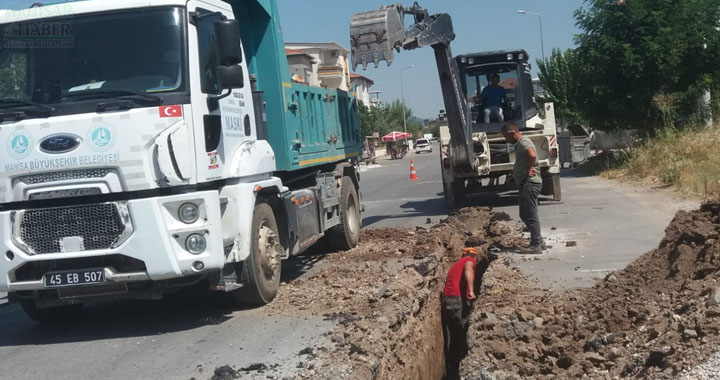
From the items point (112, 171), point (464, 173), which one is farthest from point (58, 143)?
point (464, 173)

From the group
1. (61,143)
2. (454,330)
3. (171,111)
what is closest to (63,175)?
(61,143)

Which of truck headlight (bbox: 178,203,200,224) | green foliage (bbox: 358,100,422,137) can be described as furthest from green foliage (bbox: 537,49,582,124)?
truck headlight (bbox: 178,203,200,224)

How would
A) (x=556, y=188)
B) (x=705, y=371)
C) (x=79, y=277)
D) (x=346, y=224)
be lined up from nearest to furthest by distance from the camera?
(x=705, y=371)
(x=79, y=277)
(x=346, y=224)
(x=556, y=188)

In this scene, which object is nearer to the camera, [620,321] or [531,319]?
[620,321]

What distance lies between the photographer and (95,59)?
6762 millimetres

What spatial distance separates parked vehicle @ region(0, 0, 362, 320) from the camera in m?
6.43

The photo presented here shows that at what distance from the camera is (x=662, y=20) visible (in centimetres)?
2264

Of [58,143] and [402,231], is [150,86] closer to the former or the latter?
[58,143]

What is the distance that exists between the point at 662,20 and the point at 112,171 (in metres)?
20.3

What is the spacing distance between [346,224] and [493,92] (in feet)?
21.7

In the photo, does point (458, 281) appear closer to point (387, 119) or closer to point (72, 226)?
point (72, 226)

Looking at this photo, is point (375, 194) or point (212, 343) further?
point (375, 194)

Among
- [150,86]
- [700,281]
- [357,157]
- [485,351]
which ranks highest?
[150,86]

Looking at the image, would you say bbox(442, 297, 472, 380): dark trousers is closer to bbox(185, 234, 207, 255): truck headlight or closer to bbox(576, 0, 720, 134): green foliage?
bbox(185, 234, 207, 255): truck headlight
